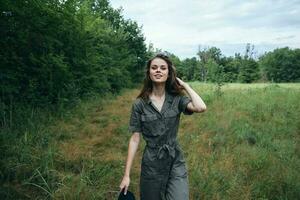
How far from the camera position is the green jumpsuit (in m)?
3.53

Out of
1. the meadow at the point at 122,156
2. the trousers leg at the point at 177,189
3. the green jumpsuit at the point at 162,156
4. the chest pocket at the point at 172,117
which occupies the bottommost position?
the meadow at the point at 122,156

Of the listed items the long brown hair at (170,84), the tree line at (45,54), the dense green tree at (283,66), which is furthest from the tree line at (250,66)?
the long brown hair at (170,84)

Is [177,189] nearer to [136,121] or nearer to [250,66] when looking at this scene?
[136,121]

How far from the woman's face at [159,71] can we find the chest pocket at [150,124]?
0.37 metres

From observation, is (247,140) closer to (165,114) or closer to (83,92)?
(165,114)

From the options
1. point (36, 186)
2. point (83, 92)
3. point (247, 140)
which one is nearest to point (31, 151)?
point (36, 186)

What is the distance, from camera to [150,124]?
360 cm

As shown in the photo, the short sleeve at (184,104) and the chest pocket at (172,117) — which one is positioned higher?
the short sleeve at (184,104)

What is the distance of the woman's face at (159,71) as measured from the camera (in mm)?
3602

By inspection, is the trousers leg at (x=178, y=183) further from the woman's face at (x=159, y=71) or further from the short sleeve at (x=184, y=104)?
the woman's face at (x=159, y=71)

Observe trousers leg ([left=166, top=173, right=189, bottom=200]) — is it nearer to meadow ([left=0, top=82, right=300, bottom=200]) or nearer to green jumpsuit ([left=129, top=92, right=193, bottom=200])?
green jumpsuit ([left=129, top=92, right=193, bottom=200])

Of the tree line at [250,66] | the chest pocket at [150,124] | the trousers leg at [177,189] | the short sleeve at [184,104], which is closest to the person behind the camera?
the trousers leg at [177,189]

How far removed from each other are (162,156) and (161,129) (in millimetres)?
263

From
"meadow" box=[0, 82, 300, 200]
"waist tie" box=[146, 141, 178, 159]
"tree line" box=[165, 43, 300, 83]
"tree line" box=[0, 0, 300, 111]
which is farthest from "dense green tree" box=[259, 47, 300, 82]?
"waist tie" box=[146, 141, 178, 159]
